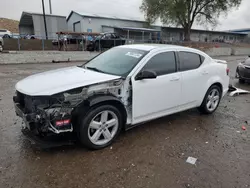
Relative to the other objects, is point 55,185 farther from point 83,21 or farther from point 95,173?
point 83,21

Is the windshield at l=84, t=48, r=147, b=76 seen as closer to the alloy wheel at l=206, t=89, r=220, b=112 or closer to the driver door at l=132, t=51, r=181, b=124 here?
the driver door at l=132, t=51, r=181, b=124

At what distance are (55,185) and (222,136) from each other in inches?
122

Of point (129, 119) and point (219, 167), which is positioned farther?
point (129, 119)

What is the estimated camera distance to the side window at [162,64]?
3637mm

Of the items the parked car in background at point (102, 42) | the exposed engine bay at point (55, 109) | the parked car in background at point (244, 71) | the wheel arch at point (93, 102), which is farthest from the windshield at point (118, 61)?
the parked car in background at point (102, 42)

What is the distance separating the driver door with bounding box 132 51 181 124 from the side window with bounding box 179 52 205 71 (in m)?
0.22

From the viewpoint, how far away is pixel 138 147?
3.32m

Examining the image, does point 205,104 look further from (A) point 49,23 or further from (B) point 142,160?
(A) point 49,23

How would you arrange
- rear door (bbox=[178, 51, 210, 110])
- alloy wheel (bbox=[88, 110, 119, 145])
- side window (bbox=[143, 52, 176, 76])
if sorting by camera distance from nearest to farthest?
alloy wheel (bbox=[88, 110, 119, 145])
side window (bbox=[143, 52, 176, 76])
rear door (bbox=[178, 51, 210, 110])

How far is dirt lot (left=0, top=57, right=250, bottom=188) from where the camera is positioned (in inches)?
99.1

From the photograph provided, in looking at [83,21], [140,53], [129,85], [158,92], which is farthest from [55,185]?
[83,21]

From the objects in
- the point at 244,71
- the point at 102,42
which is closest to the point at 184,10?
the point at 102,42

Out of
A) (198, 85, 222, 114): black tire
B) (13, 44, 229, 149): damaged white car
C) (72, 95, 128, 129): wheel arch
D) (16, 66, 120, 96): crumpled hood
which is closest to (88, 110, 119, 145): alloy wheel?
(13, 44, 229, 149): damaged white car

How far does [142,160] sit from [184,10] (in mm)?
35207
